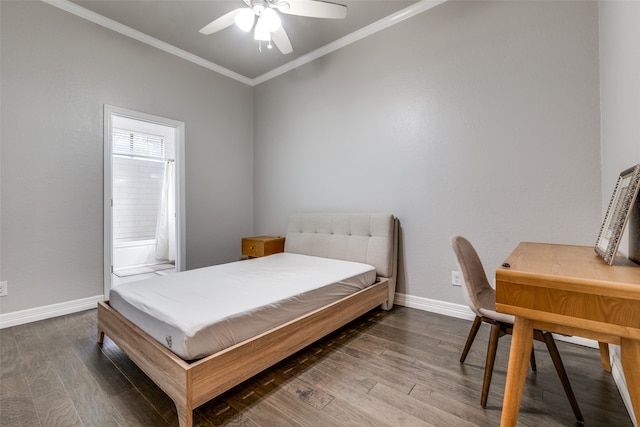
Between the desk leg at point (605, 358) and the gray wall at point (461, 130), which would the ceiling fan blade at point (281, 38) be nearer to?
the gray wall at point (461, 130)

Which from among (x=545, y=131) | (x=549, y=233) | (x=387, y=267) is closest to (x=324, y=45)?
(x=545, y=131)

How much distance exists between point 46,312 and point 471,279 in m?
3.53

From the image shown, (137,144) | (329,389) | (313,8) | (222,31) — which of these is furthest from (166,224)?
(329,389)

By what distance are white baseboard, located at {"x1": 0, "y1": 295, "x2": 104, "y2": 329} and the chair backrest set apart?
3384 mm

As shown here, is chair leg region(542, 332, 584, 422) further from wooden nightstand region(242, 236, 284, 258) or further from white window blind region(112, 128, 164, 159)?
white window blind region(112, 128, 164, 159)

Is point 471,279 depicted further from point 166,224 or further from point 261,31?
point 166,224

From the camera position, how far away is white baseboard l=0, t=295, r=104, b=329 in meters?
2.36

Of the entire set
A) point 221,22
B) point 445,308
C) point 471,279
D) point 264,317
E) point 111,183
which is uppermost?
point 221,22

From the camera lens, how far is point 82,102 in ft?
9.01

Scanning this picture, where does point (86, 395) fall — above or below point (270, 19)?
below

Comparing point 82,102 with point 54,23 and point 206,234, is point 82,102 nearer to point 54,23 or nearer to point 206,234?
point 54,23

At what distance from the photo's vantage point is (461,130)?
247 cm

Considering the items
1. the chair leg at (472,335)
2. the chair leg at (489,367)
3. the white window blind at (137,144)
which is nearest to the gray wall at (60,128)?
the white window blind at (137,144)

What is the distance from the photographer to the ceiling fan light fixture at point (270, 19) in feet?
6.68
